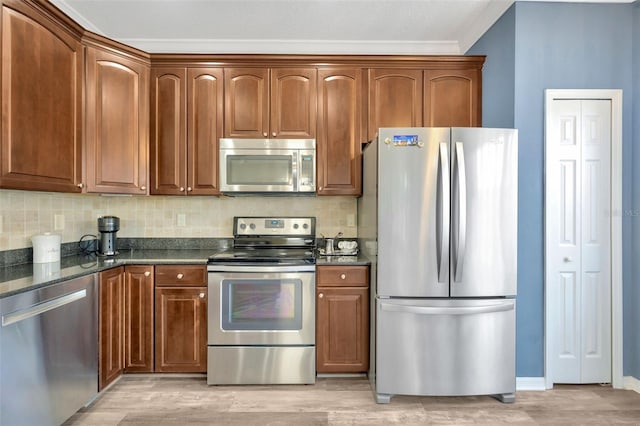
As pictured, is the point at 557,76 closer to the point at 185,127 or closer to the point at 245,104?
the point at 245,104

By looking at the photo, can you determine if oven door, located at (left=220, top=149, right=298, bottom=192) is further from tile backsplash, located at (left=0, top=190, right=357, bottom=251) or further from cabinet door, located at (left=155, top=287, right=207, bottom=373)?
cabinet door, located at (left=155, top=287, right=207, bottom=373)

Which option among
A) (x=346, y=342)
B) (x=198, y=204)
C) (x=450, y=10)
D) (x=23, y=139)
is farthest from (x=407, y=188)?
(x=23, y=139)

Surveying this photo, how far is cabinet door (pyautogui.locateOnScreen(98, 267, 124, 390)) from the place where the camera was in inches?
96.7

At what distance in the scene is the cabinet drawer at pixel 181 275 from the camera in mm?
2782

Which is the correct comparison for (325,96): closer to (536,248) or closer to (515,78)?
(515,78)

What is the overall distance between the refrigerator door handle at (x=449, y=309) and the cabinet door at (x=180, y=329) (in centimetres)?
139

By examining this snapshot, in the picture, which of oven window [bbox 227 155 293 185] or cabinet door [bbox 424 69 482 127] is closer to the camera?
oven window [bbox 227 155 293 185]

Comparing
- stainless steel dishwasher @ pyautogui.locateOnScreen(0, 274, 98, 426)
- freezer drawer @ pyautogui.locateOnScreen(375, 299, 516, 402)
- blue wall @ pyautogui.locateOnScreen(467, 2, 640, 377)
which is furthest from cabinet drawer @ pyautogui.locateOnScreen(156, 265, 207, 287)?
blue wall @ pyautogui.locateOnScreen(467, 2, 640, 377)

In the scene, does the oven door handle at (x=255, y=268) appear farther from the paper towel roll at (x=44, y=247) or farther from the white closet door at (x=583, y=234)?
the white closet door at (x=583, y=234)

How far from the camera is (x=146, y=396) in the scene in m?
2.61

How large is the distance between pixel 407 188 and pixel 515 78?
1.21 metres

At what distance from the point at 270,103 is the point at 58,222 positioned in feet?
6.28

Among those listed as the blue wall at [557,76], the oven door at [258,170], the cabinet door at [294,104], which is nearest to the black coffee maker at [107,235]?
the oven door at [258,170]

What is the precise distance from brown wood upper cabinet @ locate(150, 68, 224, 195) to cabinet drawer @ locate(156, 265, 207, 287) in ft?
2.28
